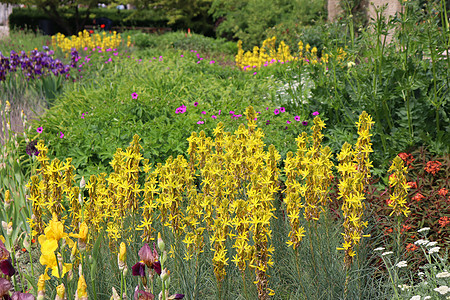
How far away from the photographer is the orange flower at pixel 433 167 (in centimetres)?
328

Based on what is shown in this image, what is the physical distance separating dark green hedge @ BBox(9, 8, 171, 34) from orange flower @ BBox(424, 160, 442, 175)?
785 inches

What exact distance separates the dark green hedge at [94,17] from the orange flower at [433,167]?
20.0 metres

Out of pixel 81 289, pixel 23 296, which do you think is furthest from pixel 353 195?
pixel 23 296

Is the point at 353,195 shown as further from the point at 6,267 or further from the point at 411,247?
the point at 6,267

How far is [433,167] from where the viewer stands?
129 inches

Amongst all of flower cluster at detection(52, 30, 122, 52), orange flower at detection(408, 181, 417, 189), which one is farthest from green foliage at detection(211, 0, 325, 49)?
orange flower at detection(408, 181, 417, 189)

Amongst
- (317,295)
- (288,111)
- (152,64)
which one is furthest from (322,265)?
(152,64)

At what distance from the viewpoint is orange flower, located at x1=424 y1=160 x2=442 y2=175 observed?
3.28 m

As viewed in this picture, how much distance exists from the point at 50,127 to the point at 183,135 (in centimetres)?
172

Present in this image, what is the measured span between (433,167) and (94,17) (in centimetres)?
2337

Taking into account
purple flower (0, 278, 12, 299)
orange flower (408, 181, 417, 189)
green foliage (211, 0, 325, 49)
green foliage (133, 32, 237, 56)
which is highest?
green foliage (211, 0, 325, 49)

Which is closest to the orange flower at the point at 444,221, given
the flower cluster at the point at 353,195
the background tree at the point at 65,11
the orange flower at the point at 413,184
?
the orange flower at the point at 413,184

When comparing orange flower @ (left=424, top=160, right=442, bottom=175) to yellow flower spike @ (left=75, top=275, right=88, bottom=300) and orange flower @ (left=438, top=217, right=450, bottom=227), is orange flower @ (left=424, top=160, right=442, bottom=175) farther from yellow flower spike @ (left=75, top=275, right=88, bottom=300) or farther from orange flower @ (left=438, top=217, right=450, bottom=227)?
yellow flower spike @ (left=75, top=275, right=88, bottom=300)

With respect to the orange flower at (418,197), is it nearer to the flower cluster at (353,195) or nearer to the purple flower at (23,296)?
the flower cluster at (353,195)
